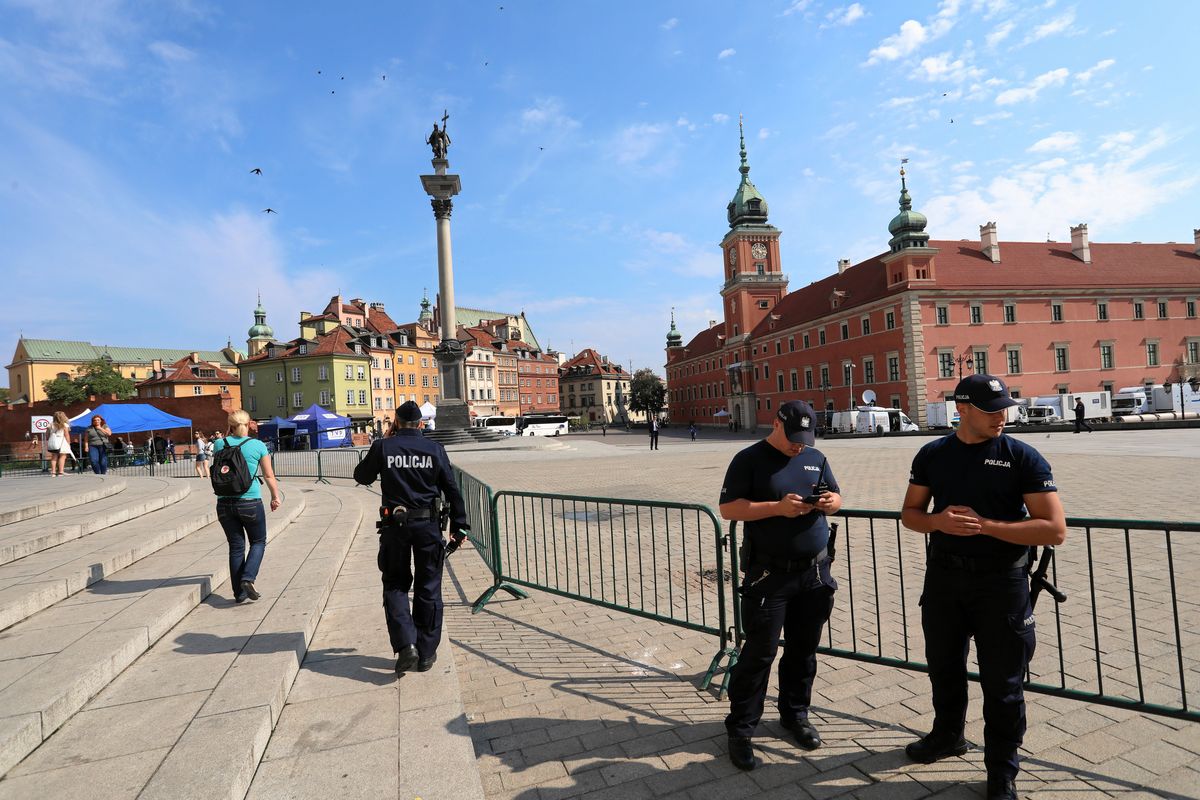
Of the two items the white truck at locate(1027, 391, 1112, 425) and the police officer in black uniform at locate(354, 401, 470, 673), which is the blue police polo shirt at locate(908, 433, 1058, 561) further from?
the white truck at locate(1027, 391, 1112, 425)

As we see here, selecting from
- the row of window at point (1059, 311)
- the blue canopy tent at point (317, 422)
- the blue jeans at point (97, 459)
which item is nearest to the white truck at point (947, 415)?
the row of window at point (1059, 311)

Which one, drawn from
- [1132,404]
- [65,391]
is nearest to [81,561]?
[1132,404]

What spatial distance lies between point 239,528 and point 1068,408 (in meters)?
45.9

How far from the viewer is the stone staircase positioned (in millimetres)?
2717

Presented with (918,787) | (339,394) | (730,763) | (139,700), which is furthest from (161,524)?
(339,394)

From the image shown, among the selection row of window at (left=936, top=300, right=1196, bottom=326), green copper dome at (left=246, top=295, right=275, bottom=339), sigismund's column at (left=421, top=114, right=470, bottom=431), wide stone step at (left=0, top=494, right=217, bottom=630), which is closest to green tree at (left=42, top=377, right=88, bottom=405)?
green copper dome at (left=246, top=295, right=275, bottom=339)

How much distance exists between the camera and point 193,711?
126 inches

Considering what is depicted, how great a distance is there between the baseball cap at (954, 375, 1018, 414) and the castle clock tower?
2603 inches

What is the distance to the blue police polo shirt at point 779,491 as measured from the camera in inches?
118

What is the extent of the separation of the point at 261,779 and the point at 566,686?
1836mm

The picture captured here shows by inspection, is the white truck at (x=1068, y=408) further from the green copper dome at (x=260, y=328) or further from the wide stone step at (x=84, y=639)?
the green copper dome at (x=260, y=328)

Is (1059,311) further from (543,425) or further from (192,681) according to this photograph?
(192,681)

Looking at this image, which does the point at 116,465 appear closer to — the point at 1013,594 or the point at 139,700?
the point at 139,700

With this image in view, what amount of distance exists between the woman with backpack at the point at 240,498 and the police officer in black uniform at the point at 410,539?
167 centimetres
